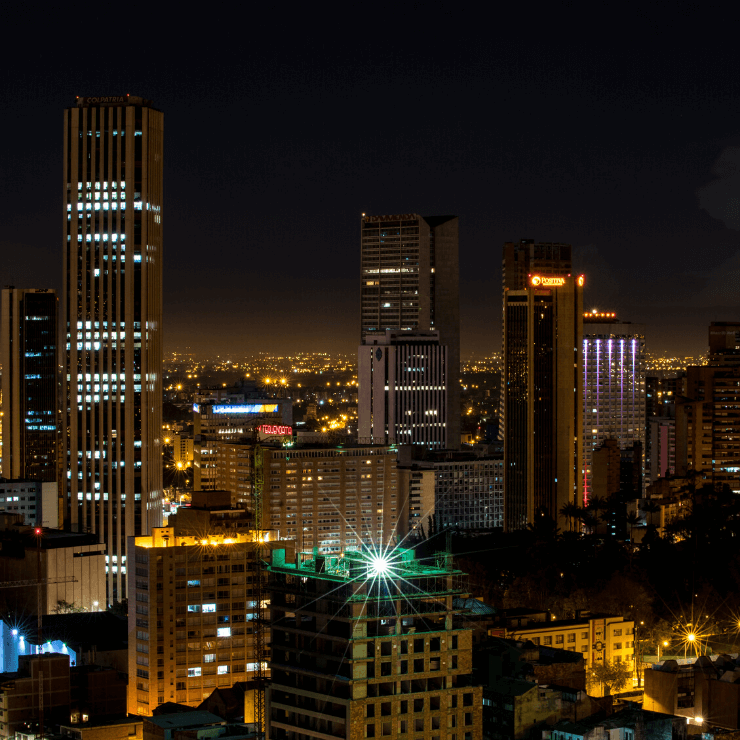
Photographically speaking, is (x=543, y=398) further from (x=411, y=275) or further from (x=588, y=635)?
(x=411, y=275)

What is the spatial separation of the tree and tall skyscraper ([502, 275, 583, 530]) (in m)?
25.8

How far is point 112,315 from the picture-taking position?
170 ft

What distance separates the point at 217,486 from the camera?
60.7m

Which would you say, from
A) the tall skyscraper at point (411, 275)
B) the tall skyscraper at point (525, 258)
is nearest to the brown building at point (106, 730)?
the tall skyscraper at point (411, 275)

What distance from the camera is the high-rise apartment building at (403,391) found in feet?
267

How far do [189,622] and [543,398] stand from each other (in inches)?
1124

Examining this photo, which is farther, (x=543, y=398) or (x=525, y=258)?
(x=525, y=258)

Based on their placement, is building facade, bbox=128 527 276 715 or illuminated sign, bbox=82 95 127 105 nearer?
building facade, bbox=128 527 276 715

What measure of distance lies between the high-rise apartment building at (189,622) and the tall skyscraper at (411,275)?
53.7 m

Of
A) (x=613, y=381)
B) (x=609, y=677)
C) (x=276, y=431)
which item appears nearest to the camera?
(x=609, y=677)

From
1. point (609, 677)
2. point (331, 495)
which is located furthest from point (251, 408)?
point (609, 677)

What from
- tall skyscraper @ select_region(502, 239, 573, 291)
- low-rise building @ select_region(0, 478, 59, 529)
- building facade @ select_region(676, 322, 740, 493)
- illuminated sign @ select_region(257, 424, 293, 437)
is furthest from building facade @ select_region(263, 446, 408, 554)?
tall skyscraper @ select_region(502, 239, 573, 291)

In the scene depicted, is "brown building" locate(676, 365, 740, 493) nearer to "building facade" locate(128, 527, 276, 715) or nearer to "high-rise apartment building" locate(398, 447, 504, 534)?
"high-rise apartment building" locate(398, 447, 504, 534)

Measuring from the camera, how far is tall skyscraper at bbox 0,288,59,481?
234 feet
